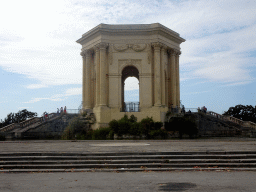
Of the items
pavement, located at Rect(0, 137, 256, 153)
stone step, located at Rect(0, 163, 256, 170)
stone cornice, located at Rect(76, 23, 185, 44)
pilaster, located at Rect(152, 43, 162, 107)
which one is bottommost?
stone step, located at Rect(0, 163, 256, 170)

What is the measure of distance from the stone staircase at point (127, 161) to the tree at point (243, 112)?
68814 mm

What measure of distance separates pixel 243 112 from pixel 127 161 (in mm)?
74060

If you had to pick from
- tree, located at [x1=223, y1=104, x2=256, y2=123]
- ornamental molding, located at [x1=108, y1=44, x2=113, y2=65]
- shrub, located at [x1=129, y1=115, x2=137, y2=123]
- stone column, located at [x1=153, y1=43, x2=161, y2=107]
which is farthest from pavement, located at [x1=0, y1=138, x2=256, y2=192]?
tree, located at [x1=223, y1=104, x2=256, y2=123]

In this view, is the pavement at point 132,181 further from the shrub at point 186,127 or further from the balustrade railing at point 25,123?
the balustrade railing at point 25,123

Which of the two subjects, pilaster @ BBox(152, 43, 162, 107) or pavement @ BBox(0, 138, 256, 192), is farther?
pilaster @ BBox(152, 43, 162, 107)

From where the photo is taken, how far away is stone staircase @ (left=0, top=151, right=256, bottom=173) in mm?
15041

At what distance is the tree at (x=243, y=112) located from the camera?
80688mm

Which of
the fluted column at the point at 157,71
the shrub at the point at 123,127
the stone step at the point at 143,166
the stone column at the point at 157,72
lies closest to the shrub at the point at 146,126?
the shrub at the point at 123,127

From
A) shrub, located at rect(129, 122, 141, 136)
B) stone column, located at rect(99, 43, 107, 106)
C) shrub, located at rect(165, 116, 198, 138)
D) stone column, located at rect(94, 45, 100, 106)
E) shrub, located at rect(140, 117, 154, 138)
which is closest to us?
shrub, located at rect(129, 122, 141, 136)

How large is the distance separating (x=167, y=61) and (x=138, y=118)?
11.7m

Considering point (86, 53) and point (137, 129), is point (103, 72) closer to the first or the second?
point (86, 53)

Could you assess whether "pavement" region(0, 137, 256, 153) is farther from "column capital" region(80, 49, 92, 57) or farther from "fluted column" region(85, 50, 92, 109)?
"column capital" region(80, 49, 92, 57)

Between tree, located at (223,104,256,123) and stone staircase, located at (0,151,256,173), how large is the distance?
68814 millimetres

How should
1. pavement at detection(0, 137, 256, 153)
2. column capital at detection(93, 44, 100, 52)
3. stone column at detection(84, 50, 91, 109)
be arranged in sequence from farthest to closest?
stone column at detection(84, 50, 91, 109)
column capital at detection(93, 44, 100, 52)
pavement at detection(0, 137, 256, 153)
